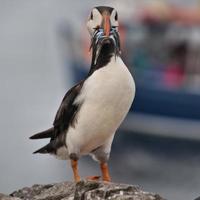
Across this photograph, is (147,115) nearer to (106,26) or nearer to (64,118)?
(64,118)

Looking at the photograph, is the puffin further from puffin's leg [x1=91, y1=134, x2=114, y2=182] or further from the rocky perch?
the rocky perch

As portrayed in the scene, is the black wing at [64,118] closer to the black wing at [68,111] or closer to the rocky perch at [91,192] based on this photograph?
the black wing at [68,111]

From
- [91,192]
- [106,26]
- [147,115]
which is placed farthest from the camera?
[147,115]

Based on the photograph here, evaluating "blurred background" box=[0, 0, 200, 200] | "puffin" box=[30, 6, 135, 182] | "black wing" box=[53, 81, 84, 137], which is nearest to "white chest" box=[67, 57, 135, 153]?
"puffin" box=[30, 6, 135, 182]

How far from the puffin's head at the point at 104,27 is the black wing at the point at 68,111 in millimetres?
537

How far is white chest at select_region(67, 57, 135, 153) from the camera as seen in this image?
400 inches

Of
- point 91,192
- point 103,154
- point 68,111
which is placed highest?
point 68,111

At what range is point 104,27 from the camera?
33.2ft

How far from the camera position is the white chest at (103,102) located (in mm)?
10172

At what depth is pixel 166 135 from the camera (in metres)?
33.7

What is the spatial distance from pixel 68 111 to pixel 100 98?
1.99 ft

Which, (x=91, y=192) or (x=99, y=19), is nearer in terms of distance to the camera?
(x=91, y=192)

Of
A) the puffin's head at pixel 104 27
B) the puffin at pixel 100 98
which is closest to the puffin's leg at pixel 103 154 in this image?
the puffin at pixel 100 98

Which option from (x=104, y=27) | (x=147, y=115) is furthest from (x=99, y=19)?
(x=147, y=115)
